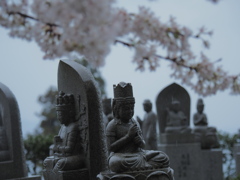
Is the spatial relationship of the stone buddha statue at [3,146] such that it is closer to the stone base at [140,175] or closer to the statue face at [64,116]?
the statue face at [64,116]

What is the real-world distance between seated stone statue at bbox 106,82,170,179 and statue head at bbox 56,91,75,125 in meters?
0.85

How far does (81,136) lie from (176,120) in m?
5.68

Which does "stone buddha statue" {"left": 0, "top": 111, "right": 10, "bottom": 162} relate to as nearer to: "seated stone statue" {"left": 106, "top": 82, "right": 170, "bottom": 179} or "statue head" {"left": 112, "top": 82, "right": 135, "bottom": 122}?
"seated stone statue" {"left": 106, "top": 82, "right": 170, "bottom": 179}

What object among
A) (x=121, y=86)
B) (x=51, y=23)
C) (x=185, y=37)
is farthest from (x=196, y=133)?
Answer: (x=51, y=23)

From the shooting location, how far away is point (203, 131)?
12523 millimetres

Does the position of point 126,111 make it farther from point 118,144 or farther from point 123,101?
point 118,144

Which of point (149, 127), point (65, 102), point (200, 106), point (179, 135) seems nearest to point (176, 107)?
point (179, 135)

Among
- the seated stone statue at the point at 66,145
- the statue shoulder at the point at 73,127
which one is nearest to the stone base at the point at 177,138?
the seated stone statue at the point at 66,145

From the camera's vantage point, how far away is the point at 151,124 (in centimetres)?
1127

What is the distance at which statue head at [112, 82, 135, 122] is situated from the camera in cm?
539

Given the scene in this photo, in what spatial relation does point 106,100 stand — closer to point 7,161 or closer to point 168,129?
point 168,129

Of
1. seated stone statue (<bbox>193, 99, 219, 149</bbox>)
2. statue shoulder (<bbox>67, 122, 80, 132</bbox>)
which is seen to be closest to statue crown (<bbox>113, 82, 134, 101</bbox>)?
statue shoulder (<bbox>67, 122, 80, 132</bbox>)

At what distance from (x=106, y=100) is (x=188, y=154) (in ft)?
8.44

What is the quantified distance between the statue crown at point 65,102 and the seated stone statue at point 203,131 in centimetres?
677
